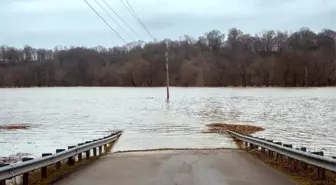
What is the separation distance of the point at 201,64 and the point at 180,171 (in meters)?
152

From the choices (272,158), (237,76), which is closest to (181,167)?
(272,158)

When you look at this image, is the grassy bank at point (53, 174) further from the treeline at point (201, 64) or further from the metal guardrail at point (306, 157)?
the treeline at point (201, 64)

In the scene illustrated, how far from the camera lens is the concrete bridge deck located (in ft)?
31.1

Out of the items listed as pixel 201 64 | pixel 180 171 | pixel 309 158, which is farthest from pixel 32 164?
pixel 201 64

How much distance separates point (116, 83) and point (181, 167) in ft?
526

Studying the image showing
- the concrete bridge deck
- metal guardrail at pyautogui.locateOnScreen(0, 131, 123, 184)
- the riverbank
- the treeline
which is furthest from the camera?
the treeline

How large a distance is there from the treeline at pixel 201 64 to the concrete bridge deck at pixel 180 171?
386 feet

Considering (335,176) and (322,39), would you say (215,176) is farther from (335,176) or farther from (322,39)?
(322,39)

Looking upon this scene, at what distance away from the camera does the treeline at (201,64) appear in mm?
139875

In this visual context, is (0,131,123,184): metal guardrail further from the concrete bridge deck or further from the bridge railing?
the bridge railing

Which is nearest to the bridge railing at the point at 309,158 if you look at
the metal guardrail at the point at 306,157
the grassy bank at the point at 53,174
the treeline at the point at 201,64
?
the metal guardrail at the point at 306,157

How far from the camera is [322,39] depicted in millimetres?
173375

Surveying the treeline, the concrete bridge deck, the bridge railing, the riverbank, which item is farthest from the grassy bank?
the treeline

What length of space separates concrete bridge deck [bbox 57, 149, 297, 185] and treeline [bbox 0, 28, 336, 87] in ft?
386
